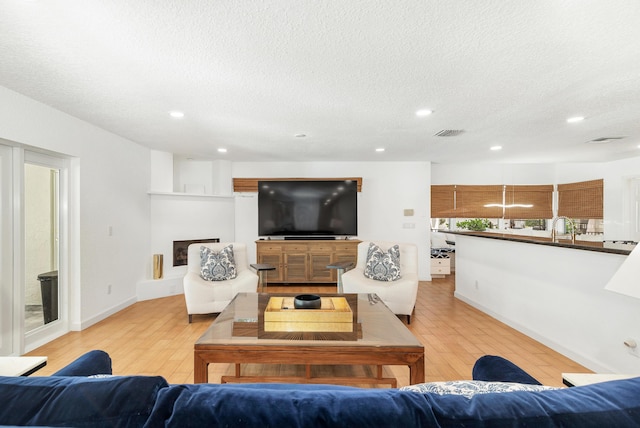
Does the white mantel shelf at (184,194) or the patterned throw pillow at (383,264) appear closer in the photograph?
the patterned throw pillow at (383,264)

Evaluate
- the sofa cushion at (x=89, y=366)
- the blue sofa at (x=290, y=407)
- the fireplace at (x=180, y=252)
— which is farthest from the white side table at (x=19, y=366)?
the fireplace at (x=180, y=252)

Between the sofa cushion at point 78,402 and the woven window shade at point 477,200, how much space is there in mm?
6645

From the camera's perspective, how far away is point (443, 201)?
6.42 m

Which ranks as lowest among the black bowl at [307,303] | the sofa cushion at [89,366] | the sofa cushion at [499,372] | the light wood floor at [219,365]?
the light wood floor at [219,365]

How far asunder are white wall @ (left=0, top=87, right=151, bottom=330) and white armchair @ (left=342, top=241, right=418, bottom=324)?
295 cm

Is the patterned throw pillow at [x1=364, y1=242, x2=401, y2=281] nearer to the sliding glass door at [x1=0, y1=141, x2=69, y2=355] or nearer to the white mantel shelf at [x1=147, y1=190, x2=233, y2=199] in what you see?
the white mantel shelf at [x1=147, y1=190, x2=233, y2=199]

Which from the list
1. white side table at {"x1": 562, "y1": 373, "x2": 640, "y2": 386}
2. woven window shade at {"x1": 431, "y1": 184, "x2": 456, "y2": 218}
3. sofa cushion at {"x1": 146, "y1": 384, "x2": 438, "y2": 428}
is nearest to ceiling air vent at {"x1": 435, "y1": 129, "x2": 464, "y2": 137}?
woven window shade at {"x1": 431, "y1": 184, "x2": 456, "y2": 218}

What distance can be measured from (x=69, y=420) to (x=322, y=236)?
501 centimetres

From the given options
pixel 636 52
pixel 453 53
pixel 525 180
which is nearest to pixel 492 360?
pixel 453 53

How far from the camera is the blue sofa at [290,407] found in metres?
0.60

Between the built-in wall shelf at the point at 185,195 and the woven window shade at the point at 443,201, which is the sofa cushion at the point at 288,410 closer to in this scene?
the built-in wall shelf at the point at 185,195

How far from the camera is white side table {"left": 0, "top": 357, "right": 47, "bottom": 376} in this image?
1173 mm

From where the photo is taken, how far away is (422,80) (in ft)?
7.63

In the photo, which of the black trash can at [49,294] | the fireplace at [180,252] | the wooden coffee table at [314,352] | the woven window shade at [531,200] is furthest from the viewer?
the woven window shade at [531,200]
